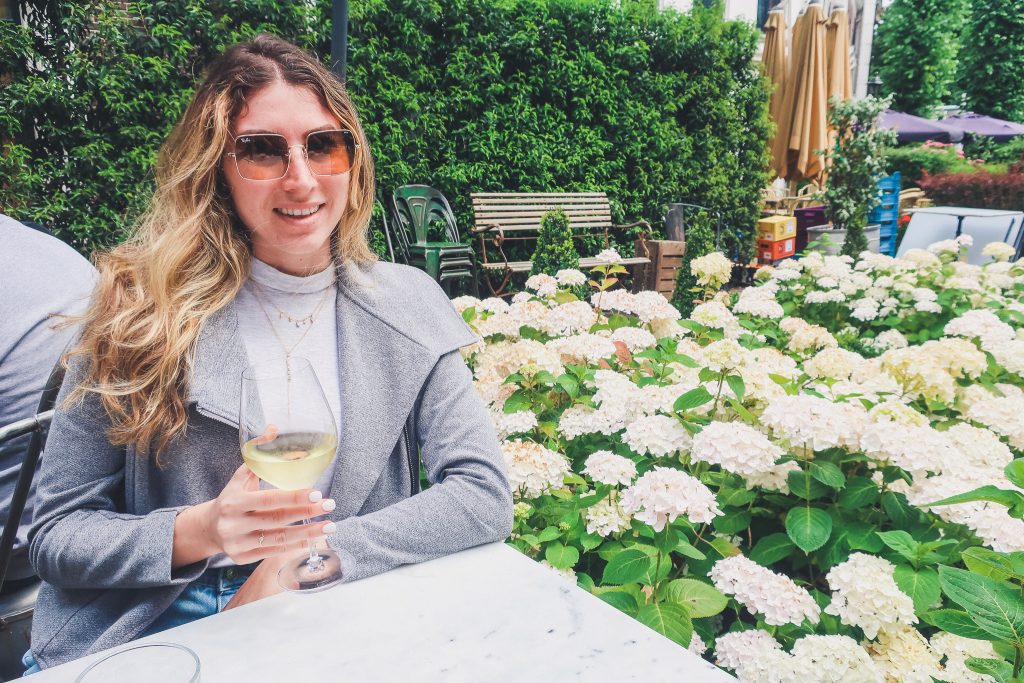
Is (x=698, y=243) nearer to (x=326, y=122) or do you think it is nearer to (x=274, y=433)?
(x=326, y=122)

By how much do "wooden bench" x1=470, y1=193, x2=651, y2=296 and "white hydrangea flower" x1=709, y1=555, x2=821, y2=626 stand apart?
4.77 meters

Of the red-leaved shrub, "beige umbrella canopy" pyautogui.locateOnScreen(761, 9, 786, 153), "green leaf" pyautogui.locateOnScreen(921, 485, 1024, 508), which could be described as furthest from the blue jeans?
the red-leaved shrub

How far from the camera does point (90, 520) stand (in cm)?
111

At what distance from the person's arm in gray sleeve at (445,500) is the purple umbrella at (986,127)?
67.4 ft

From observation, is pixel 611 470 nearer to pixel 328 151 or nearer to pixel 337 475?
pixel 337 475

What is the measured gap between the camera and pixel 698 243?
21.2ft

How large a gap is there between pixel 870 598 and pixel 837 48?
36.3 feet

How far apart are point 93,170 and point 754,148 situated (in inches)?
295

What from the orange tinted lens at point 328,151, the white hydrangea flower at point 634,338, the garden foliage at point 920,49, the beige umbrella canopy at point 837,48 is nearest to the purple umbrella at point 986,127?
the garden foliage at point 920,49

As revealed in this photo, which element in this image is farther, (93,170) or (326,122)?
(93,170)

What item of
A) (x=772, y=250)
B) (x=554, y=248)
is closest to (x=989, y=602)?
(x=554, y=248)

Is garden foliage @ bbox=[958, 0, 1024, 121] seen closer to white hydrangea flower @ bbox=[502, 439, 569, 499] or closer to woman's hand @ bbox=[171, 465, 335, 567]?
white hydrangea flower @ bbox=[502, 439, 569, 499]

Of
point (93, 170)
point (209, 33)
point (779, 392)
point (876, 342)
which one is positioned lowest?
point (876, 342)

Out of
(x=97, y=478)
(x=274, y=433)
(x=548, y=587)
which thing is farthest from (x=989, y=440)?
(x=97, y=478)
